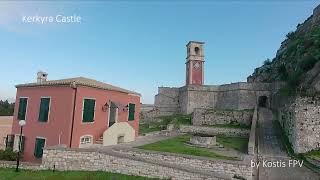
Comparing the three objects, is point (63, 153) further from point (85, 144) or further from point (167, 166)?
point (167, 166)

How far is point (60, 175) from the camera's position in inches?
558

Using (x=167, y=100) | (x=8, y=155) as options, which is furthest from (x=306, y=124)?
(x=167, y=100)

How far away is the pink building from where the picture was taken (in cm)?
1823

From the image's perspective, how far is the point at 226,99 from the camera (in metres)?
43.8

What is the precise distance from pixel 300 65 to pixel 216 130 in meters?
11.1

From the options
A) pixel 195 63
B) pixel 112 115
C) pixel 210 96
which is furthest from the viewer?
pixel 195 63

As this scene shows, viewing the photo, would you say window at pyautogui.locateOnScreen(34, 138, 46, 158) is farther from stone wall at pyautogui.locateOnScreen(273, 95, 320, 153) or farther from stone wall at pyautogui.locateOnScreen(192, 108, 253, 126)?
stone wall at pyautogui.locateOnScreen(192, 108, 253, 126)

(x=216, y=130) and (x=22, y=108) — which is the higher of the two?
(x=22, y=108)

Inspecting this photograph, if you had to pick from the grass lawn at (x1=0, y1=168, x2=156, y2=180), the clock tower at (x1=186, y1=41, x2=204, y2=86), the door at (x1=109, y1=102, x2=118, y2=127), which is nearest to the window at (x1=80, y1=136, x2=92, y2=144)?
the door at (x1=109, y1=102, x2=118, y2=127)

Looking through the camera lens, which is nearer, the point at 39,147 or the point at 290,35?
the point at 39,147

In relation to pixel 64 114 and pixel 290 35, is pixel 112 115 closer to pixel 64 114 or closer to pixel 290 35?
pixel 64 114

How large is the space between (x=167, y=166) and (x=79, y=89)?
8.45 m

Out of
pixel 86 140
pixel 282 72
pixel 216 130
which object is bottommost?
pixel 86 140

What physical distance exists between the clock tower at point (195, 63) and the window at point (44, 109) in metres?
31.6
